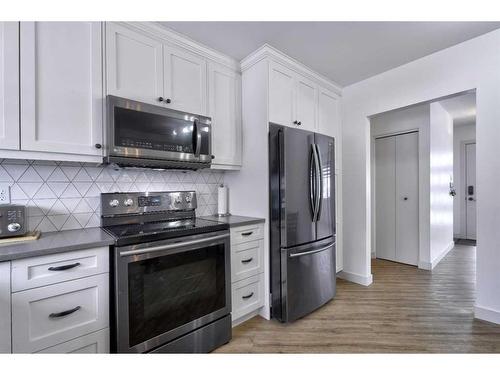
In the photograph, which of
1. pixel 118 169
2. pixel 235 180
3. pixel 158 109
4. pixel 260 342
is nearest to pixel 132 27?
pixel 158 109

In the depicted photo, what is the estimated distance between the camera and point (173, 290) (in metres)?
1.54

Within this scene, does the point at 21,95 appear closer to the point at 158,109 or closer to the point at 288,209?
the point at 158,109

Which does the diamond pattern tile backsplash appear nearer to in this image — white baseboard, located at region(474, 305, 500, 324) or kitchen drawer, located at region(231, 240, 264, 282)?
kitchen drawer, located at region(231, 240, 264, 282)

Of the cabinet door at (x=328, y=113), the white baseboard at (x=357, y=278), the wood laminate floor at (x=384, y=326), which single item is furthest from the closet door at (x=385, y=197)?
the cabinet door at (x=328, y=113)

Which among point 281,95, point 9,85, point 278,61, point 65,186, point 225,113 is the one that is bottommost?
point 65,186

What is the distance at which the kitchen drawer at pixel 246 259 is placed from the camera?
6.41 feet

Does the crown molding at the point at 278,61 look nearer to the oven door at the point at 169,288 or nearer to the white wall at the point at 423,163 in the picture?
the white wall at the point at 423,163

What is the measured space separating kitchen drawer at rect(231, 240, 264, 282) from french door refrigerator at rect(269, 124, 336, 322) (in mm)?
113

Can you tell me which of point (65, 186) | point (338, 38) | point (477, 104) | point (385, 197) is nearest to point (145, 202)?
point (65, 186)

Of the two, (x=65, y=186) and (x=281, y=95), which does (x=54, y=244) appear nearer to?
(x=65, y=186)

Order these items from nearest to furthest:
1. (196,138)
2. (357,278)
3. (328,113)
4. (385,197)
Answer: (196,138) → (328,113) → (357,278) → (385,197)

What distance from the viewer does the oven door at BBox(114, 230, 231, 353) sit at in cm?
135

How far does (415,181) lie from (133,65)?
3.92 m

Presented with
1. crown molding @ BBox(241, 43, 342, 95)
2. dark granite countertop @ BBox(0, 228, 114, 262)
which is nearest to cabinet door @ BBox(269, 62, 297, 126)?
crown molding @ BBox(241, 43, 342, 95)
